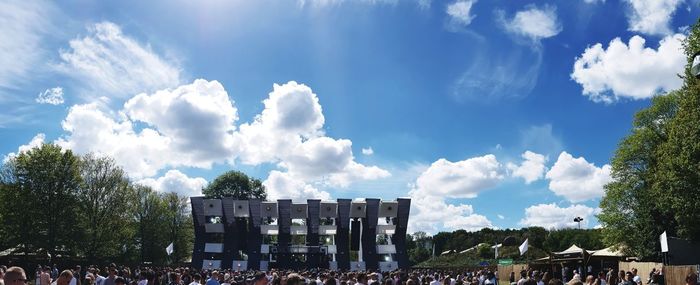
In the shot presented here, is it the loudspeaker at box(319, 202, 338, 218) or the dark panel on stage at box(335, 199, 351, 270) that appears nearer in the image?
the dark panel on stage at box(335, 199, 351, 270)

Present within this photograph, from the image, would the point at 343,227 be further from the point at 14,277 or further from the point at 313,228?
the point at 14,277

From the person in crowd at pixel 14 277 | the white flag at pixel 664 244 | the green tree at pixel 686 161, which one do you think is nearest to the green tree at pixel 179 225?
the green tree at pixel 686 161

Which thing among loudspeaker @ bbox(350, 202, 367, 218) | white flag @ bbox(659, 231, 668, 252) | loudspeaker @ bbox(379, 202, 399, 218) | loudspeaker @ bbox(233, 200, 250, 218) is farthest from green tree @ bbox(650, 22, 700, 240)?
loudspeaker @ bbox(233, 200, 250, 218)

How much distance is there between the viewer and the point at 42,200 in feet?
156

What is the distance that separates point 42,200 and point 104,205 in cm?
858

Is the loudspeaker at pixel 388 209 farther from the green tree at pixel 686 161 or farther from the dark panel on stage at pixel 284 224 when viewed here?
the green tree at pixel 686 161

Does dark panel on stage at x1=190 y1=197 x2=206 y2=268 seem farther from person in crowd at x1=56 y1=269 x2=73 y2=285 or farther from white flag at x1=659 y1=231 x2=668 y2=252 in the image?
person in crowd at x1=56 y1=269 x2=73 y2=285

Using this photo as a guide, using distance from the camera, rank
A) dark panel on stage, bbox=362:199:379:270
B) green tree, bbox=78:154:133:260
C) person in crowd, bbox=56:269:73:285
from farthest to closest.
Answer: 1. dark panel on stage, bbox=362:199:379:270
2. green tree, bbox=78:154:133:260
3. person in crowd, bbox=56:269:73:285

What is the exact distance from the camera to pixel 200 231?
66812 millimetres

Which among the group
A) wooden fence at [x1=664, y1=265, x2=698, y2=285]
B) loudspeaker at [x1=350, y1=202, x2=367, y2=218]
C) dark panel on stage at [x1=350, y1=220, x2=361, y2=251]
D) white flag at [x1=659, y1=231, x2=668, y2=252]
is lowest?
wooden fence at [x1=664, y1=265, x2=698, y2=285]

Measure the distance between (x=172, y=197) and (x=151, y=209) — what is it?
27.2 feet

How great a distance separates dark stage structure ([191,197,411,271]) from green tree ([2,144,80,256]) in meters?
18.9

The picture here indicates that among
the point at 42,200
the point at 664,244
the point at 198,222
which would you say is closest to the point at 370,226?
the point at 198,222

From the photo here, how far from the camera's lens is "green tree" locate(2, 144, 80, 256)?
152ft
